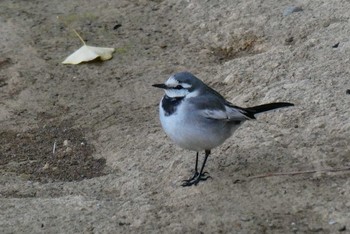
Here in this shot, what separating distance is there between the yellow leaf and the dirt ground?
0.27ft

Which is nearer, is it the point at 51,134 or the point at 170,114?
the point at 170,114

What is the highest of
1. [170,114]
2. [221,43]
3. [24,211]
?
[170,114]

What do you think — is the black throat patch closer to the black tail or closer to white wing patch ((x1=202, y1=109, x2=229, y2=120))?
white wing patch ((x1=202, y1=109, x2=229, y2=120))

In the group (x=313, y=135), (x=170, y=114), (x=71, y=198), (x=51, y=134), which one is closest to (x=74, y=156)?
(x=51, y=134)

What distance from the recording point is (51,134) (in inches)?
266

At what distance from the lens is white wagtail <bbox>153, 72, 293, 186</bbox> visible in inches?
206

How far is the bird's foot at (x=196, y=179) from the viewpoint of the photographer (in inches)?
213

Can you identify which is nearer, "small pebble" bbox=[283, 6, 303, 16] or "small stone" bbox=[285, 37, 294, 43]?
"small stone" bbox=[285, 37, 294, 43]

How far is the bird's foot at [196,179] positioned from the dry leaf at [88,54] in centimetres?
252

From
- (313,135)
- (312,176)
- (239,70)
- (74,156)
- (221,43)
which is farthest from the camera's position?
(221,43)

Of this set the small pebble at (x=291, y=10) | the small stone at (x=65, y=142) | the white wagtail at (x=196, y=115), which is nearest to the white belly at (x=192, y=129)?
the white wagtail at (x=196, y=115)

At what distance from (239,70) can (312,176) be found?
1956 millimetres

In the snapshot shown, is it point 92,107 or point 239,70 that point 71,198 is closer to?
point 92,107

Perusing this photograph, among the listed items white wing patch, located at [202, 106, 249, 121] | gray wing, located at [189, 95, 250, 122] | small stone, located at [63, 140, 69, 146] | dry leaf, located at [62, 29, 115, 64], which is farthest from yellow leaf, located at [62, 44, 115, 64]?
white wing patch, located at [202, 106, 249, 121]
